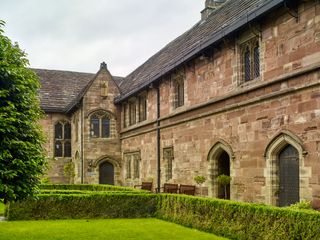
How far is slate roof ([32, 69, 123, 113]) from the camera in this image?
33250mm

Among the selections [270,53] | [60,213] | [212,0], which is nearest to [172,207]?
[60,213]

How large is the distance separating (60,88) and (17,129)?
2620 cm

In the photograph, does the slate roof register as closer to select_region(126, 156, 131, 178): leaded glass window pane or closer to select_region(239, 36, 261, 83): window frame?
select_region(126, 156, 131, 178): leaded glass window pane

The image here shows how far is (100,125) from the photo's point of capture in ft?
96.1

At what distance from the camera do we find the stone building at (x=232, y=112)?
39.4ft

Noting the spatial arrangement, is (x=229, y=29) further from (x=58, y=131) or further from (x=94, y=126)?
(x=58, y=131)

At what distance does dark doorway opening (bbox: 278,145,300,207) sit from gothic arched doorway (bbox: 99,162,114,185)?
17.6 m

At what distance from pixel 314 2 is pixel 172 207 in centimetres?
792

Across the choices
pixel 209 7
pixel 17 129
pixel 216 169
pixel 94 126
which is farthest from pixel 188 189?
pixel 94 126

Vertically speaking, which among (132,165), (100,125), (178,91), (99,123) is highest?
(178,91)

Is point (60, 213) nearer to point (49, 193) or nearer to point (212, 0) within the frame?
point (49, 193)

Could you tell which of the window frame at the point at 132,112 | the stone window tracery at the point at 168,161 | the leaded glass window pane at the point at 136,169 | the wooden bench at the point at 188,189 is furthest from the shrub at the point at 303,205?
the window frame at the point at 132,112

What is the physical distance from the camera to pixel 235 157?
15219mm

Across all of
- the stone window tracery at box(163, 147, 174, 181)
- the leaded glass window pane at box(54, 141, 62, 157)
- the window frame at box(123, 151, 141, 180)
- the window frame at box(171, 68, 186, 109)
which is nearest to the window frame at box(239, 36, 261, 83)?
the window frame at box(171, 68, 186, 109)
